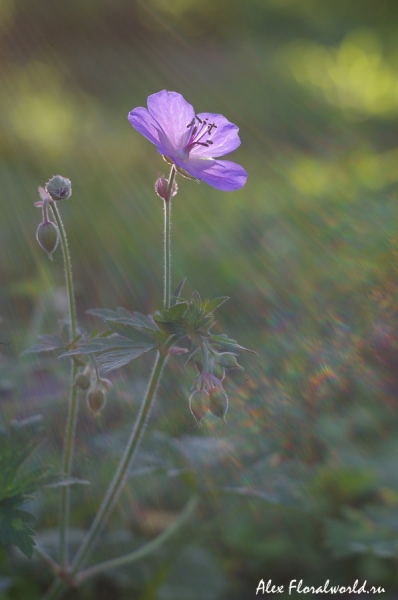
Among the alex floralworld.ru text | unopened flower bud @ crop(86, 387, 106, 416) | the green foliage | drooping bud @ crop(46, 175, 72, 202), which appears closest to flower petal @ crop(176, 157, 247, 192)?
drooping bud @ crop(46, 175, 72, 202)

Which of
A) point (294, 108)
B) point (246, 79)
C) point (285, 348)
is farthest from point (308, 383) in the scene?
Result: point (246, 79)

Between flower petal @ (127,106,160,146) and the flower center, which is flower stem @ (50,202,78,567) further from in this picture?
the flower center

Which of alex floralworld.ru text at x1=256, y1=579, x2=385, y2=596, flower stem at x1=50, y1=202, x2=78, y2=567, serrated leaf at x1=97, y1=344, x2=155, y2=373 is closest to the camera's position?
serrated leaf at x1=97, y1=344, x2=155, y2=373

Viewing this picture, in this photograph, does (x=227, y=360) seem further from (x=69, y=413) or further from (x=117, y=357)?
(x=69, y=413)

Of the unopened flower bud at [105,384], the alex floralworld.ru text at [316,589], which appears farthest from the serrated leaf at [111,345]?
the alex floralworld.ru text at [316,589]

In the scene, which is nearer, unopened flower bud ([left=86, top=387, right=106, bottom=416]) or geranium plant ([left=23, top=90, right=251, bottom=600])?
geranium plant ([left=23, top=90, right=251, bottom=600])

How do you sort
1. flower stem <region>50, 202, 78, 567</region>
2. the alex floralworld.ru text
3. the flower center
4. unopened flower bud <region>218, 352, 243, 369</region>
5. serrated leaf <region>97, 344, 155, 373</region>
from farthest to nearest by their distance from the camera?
the alex floralworld.ru text
the flower center
flower stem <region>50, 202, 78, 567</region>
unopened flower bud <region>218, 352, 243, 369</region>
serrated leaf <region>97, 344, 155, 373</region>

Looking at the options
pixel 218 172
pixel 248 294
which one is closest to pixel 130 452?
pixel 218 172

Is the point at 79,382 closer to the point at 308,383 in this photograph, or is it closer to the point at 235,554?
the point at 235,554
